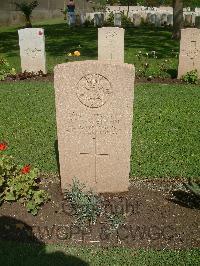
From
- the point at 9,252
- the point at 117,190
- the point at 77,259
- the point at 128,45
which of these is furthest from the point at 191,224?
the point at 128,45

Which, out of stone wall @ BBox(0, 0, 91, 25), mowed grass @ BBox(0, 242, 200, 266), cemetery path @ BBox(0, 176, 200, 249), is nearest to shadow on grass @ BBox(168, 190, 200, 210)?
cemetery path @ BBox(0, 176, 200, 249)

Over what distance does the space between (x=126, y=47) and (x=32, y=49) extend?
680cm

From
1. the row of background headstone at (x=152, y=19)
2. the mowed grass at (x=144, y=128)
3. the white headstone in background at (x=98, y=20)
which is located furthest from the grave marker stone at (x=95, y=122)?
the white headstone in background at (x=98, y=20)

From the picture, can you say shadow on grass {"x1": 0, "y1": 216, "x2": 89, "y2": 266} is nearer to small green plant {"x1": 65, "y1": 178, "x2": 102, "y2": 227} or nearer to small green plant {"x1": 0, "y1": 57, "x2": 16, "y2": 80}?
small green plant {"x1": 65, "y1": 178, "x2": 102, "y2": 227}

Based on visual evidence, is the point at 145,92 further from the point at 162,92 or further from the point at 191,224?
the point at 191,224

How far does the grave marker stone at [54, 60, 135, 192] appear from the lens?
13.4 ft

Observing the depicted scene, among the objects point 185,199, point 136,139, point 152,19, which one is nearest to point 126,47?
point 136,139

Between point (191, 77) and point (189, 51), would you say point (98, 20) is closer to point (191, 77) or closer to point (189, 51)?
point (189, 51)

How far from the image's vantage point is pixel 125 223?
4.15 m

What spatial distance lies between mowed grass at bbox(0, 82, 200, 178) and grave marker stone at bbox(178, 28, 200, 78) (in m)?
0.88

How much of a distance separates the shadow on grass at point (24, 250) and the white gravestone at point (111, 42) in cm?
788

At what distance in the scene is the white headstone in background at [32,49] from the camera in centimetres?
1099

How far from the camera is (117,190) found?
15.5ft

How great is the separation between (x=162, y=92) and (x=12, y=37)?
13441 millimetres
